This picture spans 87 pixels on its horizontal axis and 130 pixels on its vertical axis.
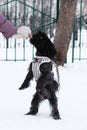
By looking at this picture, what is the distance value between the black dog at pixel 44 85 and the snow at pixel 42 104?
13 centimetres

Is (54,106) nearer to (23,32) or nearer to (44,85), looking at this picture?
(44,85)

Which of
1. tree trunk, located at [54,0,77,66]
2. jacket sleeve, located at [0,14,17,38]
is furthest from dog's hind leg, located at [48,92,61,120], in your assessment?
tree trunk, located at [54,0,77,66]

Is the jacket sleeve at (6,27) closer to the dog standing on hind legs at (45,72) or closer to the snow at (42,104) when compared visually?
the dog standing on hind legs at (45,72)

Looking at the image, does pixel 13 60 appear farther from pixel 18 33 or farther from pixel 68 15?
pixel 18 33

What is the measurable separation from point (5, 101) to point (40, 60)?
123cm

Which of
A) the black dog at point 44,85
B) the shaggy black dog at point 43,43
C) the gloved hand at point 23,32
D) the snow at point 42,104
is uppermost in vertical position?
the gloved hand at point 23,32

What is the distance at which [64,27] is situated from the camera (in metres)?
10.3

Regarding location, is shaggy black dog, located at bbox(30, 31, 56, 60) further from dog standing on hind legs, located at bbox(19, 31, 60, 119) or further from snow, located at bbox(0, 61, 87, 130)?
snow, located at bbox(0, 61, 87, 130)

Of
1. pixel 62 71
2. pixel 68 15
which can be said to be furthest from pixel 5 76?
pixel 68 15

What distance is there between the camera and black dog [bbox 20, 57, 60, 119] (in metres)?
5.90

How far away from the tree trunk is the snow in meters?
0.32

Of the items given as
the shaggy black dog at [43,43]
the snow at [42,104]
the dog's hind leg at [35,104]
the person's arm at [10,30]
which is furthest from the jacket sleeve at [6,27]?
the snow at [42,104]

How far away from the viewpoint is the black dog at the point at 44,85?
5898 mm

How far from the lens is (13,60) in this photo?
1096cm
